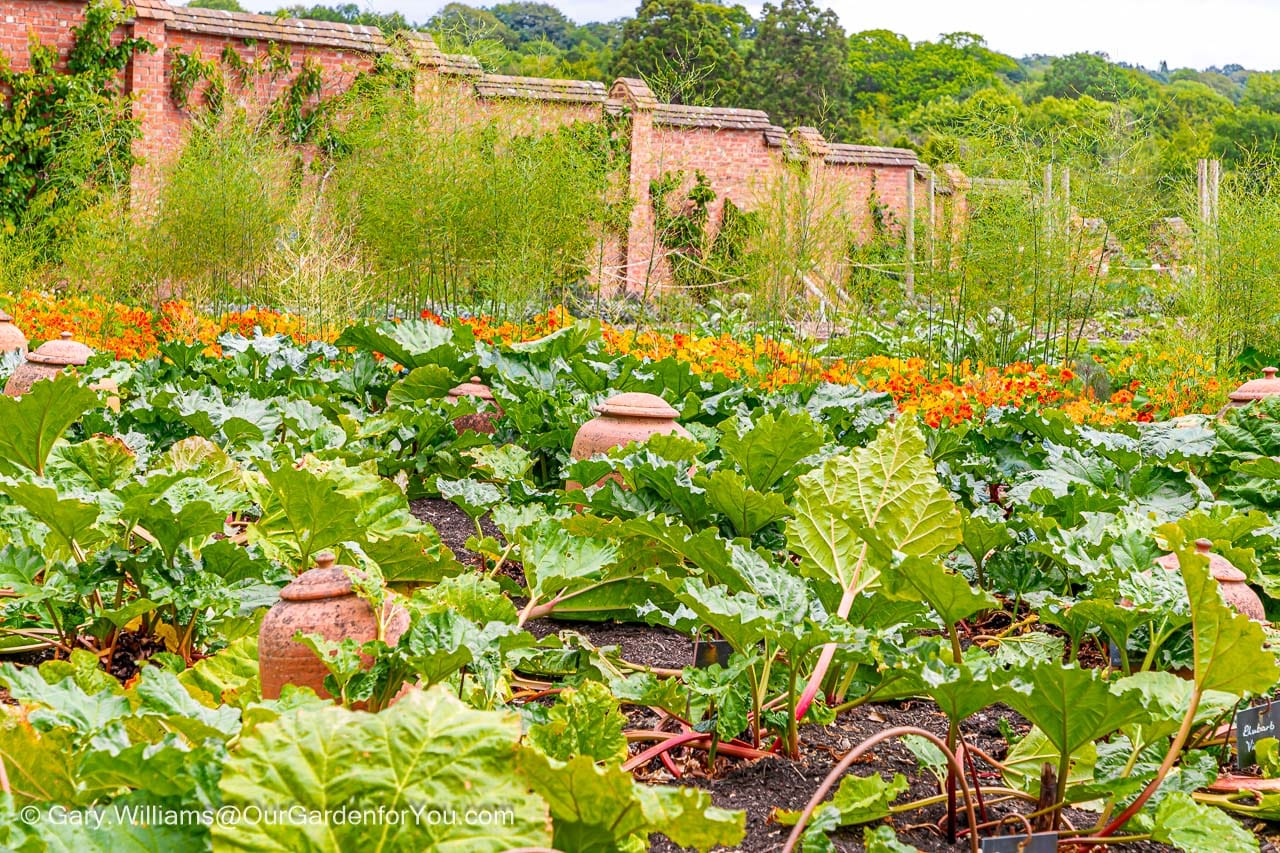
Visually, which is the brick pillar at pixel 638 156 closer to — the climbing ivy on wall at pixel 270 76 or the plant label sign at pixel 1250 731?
the climbing ivy on wall at pixel 270 76

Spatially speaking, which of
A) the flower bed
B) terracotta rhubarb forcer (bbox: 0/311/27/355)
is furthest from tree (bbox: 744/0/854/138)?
terracotta rhubarb forcer (bbox: 0/311/27/355)

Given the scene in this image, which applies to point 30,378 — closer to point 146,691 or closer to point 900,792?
point 146,691

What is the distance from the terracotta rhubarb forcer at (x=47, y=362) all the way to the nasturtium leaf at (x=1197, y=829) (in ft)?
13.5

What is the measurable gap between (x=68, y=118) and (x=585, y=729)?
43.5 ft

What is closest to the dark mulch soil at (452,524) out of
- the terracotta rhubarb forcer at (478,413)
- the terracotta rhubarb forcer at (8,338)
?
the terracotta rhubarb forcer at (478,413)

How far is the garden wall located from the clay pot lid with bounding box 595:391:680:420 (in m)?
7.42

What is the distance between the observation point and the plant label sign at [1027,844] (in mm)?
1590

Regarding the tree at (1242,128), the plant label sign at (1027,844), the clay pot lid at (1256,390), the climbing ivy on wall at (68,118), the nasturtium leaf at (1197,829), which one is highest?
the tree at (1242,128)

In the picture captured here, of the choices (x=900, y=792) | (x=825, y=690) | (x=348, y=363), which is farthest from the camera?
(x=348, y=363)

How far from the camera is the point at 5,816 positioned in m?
1.11

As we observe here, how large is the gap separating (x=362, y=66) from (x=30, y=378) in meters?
10.8

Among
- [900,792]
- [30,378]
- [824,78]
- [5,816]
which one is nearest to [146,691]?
[5,816]

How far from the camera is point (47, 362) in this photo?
15.0ft

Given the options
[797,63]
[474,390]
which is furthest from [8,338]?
[797,63]
